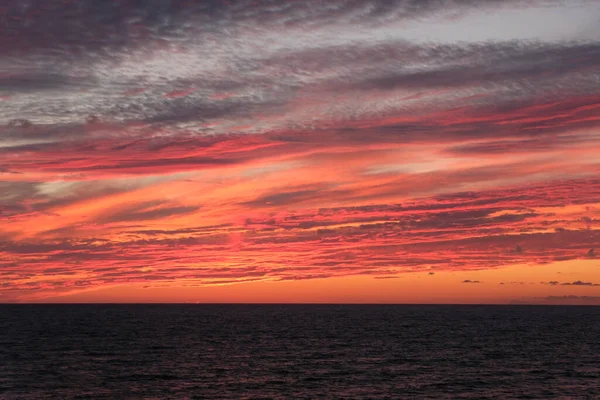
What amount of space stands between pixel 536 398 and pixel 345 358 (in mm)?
35161

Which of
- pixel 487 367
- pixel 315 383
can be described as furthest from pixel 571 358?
pixel 315 383

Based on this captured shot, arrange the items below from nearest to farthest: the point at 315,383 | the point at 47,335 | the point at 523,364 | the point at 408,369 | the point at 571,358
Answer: the point at 315,383, the point at 408,369, the point at 523,364, the point at 571,358, the point at 47,335

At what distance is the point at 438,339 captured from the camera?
428 feet

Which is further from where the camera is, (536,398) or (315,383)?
(315,383)

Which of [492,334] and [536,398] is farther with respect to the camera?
[492,334]

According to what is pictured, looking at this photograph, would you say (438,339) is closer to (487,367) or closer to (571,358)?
(571,358)

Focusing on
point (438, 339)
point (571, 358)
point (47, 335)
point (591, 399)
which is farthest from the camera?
point (47, 335)

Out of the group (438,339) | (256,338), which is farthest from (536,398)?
(256,338)

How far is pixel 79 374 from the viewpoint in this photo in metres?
76.6

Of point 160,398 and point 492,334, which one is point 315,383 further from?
point 492,334

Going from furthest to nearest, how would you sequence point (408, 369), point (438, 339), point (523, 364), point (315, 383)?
point (438, 339) → point (523, 364) → point (408, 369) → point (315, 383)

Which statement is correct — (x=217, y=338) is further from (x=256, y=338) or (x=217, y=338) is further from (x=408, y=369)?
(x=408, y=369)

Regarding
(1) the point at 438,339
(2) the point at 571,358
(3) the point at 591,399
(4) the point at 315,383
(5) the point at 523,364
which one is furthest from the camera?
(1) the point at 438,339

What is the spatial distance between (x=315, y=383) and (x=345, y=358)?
78.0 ft
